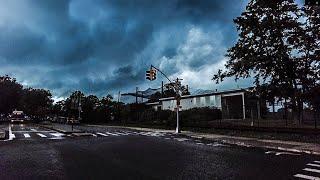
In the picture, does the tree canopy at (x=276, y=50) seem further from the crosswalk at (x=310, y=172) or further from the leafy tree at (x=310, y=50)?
the crosswalk at (x=310, y=172)

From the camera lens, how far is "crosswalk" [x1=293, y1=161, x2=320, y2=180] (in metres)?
11.5

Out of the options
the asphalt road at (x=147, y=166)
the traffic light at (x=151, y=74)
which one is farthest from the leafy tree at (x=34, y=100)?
the asphalt road at (x=147, y=166)

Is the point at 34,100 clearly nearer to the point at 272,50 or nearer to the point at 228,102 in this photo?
the point at 228,102

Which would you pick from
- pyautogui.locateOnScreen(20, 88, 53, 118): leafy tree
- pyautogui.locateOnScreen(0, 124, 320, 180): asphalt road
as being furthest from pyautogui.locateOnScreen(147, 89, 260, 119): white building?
pyautogui.locateOnScreen(20, 88, 53, 118): leafy tree

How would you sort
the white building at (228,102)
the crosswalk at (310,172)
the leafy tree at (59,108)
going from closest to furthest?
the crosswalk at (310,172), the white building at (228,102), the leafy tree at (59,108)

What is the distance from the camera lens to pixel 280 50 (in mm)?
38312

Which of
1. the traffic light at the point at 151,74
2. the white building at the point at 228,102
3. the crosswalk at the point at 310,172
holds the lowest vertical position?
the crosswalk at the point at 310,172

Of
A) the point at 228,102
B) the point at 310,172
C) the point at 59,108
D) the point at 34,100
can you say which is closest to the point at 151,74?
the point at 228,102

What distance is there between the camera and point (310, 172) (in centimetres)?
1254

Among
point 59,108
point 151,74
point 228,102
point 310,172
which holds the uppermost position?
point 151,74

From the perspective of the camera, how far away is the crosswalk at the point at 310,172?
11547mm

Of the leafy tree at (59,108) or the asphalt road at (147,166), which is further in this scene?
the leafy tree at (59,108)

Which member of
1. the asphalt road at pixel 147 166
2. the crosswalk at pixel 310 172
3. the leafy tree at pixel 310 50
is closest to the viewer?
the crosswalk at pixel 310 172

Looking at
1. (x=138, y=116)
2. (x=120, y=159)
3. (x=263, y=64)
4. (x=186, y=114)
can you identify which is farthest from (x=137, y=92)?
(x=120, y=159)
